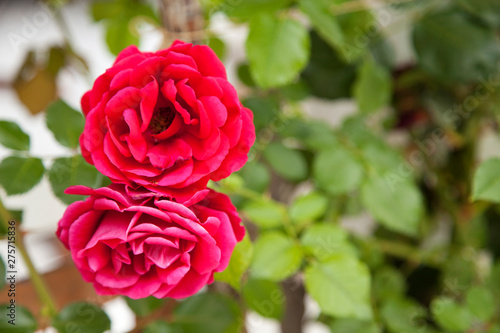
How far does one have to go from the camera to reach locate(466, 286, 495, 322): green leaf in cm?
50

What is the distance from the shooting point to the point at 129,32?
27.5 inches

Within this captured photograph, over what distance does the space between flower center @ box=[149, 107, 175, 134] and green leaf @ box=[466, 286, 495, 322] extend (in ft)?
1.56

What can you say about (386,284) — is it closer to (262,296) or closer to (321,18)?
(262,296)

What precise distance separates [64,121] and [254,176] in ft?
0.83

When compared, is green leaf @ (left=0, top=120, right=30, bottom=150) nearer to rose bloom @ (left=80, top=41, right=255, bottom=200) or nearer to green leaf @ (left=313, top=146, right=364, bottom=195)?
rose bloom @ (left=80, top=41, right=255, bottom=200)

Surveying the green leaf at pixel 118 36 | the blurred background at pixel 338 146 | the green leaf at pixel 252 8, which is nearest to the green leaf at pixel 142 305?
the blurred background at pixel 338 146

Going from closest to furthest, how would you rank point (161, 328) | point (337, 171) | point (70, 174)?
point (70, 174), point (161, 328), point (337, 171)

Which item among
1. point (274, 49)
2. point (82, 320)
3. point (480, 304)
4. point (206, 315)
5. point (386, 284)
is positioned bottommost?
point (386, 284)

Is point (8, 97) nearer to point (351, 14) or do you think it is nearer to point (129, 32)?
point (129, 32)

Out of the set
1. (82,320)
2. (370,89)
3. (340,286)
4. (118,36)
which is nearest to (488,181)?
(340,286)

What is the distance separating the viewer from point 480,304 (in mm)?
500

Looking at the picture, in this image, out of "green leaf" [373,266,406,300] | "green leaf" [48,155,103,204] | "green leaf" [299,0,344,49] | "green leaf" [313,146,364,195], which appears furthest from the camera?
"green leaf" [373,266,406,300]

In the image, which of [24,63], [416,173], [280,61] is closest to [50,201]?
[24,63]

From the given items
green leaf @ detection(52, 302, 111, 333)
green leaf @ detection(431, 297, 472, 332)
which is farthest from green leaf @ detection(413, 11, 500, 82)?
green leaf @ detection(52, 302, 111, 333)
